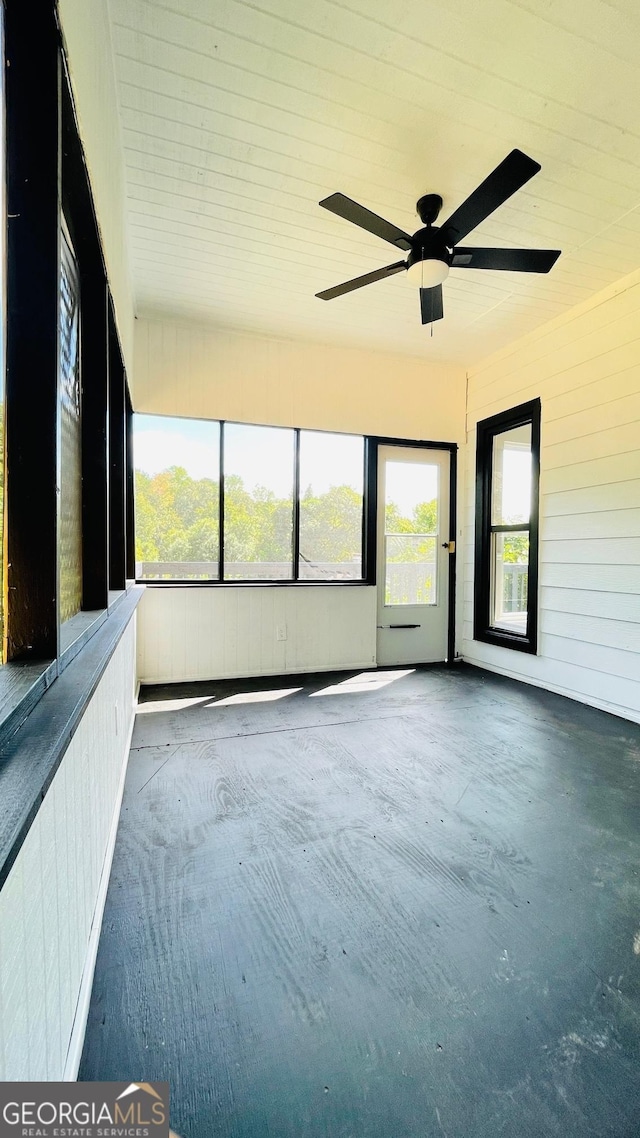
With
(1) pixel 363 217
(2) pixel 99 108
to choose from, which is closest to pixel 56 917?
(2) pixel 99 108

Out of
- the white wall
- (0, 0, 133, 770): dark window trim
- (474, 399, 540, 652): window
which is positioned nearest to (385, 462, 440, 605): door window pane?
(474, 399, 540, 652): window

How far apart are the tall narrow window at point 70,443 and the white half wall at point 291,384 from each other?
2196 mm

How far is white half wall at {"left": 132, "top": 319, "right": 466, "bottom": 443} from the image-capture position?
157 inches

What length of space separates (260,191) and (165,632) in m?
3.13

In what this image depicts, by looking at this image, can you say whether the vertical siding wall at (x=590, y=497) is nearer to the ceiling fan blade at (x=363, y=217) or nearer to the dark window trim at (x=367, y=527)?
the dark window trim at (x=367, y=527)

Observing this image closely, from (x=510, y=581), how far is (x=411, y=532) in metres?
1.07

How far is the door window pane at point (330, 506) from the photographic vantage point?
14.7ft

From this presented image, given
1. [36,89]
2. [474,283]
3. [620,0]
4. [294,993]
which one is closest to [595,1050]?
[294,993]

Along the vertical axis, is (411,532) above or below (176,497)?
below

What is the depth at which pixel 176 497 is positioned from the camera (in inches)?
159

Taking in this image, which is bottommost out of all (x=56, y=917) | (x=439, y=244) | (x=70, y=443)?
(x=56, y=917)

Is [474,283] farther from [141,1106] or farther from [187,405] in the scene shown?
[141,1106]

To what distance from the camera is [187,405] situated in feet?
13.2

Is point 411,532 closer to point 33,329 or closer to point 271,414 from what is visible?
point 271,414
